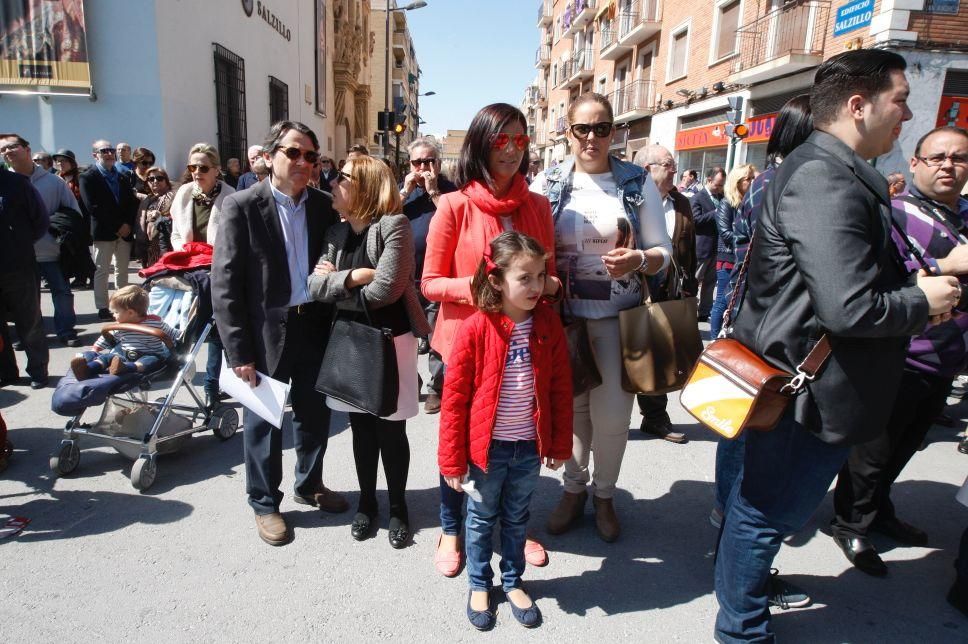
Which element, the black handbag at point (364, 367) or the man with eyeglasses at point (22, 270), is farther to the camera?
the man with eyeglasses at point (22, 270)

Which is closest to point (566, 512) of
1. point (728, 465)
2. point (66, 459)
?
point (728, 465)

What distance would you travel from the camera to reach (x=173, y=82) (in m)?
8.90

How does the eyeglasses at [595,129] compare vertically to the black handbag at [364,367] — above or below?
above

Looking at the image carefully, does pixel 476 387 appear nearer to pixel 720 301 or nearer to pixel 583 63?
pixel 720 301

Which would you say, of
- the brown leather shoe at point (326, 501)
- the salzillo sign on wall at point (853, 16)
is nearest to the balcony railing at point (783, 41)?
the salzillo sign on wall at point (853, 16)

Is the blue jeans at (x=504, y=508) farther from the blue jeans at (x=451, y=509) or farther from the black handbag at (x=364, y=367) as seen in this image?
the black handbag at (x=364, y=367)

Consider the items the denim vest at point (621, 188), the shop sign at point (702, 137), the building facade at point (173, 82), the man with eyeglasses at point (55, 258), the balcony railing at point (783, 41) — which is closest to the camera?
the denim vest at point (621, 188)

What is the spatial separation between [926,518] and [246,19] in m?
13.6

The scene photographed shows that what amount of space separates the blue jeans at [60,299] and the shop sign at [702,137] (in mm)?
15828

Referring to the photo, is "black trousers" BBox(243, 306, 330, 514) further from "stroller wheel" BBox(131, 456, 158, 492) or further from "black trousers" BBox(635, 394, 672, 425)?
"black trousers" BBox(635, 394, 672, 425)

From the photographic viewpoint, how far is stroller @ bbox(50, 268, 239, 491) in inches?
128

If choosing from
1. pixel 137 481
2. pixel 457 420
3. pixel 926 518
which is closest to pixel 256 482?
pixel 137 481

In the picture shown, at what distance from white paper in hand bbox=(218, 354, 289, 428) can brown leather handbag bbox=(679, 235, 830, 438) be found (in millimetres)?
1838

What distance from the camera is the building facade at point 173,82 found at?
825 cm
